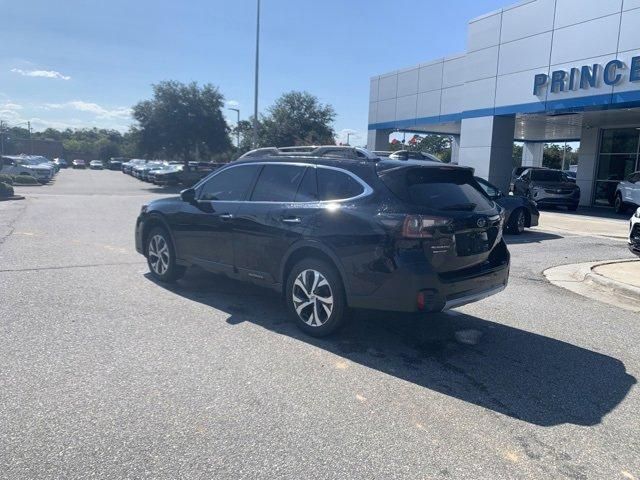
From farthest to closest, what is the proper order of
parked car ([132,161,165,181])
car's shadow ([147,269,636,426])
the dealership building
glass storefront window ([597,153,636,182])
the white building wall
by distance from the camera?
parked car ([132,161,165,181])
glass storefront window ([597,153,636,182])
the dealership building
the white building wall
car's shadow ([147,269,636,426])

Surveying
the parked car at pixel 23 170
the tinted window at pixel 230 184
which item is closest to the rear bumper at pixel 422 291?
the tinted window at pixel 230 184

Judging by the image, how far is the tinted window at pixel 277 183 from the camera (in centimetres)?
549

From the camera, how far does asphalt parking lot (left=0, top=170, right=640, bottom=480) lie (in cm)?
302

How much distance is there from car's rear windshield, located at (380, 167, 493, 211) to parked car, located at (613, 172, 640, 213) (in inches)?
766

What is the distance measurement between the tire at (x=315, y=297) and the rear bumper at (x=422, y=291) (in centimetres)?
19

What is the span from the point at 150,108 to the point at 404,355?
3505 centimetres

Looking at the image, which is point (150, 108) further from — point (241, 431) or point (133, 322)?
point (241, 431)

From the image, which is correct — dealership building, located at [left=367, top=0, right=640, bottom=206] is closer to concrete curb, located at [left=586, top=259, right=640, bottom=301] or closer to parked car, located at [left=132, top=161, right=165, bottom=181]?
concrete curb, located at [left=586, top=259, right=640, bottom=301]

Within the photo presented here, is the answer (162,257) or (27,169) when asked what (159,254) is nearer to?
(162,257)

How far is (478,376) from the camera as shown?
4320 millimetres

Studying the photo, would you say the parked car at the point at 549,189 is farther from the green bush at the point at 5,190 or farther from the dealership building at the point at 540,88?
the green bush at the point at 5,190

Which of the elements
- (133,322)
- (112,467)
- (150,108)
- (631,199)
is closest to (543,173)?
(631,199)

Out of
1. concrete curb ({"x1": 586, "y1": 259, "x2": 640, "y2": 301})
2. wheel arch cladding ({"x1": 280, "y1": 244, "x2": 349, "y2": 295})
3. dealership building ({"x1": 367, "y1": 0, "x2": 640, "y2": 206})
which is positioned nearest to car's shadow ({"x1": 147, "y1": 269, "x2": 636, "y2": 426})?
wheel arch cladding ({"x1": 280, "y1": 244, "x2": 349, "y2": 295})

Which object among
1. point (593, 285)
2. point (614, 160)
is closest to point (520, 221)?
point (593, 285)
